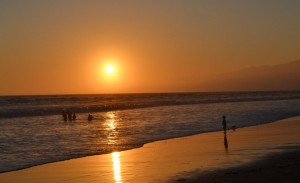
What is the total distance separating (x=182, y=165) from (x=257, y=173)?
3.34 m

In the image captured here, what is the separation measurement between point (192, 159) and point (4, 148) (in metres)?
11.1

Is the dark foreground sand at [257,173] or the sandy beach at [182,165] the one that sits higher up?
the sandy beach at [182,165]

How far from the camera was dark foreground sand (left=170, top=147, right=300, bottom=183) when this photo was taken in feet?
44.4

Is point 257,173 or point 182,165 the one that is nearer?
point 257,173

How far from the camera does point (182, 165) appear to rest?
17.0m

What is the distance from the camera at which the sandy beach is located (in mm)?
14539

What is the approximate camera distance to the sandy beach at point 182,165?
1454 cm

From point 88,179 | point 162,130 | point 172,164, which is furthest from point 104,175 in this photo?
point 162,130

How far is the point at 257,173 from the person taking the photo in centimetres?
1449

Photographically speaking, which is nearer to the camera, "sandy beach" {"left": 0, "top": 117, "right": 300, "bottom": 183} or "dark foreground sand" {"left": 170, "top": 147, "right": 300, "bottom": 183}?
"dark foreground sand" {"left": 170, "top": 147, "right": 300, "bottom": 183}

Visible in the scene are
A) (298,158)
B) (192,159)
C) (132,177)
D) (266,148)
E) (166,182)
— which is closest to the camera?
(166,182)

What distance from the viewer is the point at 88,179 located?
48.8ft

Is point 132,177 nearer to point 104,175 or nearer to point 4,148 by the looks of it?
point 104,175

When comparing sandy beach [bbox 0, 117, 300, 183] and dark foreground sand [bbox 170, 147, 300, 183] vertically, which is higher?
sandy beach [bbox 0, 117, 300, 183]
